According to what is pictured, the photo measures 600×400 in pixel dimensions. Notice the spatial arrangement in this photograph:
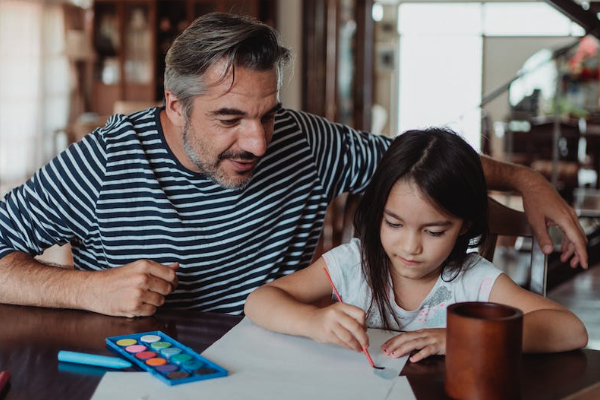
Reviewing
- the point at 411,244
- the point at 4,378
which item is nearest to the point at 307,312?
the point at 411,244

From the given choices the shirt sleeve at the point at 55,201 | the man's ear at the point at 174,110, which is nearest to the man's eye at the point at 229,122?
the man's ear at the point at 174,110

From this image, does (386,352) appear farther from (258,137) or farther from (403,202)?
(258,137)

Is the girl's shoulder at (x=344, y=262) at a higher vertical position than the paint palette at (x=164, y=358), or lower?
higher

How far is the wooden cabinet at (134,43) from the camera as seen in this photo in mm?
9516

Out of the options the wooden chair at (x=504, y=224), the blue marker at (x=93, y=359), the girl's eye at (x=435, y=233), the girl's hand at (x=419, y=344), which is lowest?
the blue marker at (x=93, y=359)

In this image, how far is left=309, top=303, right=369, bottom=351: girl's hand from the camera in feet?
3.76

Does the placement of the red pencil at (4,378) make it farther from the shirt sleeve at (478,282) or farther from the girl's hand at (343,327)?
the shirt sleeve at (478,282)

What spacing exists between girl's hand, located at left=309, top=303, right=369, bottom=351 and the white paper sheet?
1.1 inches

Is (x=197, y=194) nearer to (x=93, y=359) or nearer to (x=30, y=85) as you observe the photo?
(x=93, y=359)

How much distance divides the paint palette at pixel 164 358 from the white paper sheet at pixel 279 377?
0.04 feet

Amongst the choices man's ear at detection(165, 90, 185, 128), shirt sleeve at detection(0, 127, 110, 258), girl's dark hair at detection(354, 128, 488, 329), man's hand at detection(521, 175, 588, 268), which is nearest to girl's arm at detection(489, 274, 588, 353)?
girl's dark hair at detection(354, 128, 488, 329)

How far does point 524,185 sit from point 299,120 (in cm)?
56

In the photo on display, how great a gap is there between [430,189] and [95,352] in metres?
0.63

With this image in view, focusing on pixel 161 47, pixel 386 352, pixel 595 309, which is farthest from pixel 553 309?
pixel 161 47
